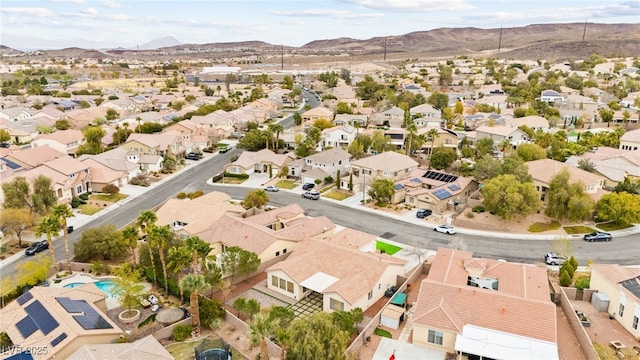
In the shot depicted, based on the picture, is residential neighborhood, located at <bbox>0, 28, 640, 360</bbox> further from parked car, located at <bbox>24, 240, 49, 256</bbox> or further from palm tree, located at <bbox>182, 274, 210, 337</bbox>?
parked car, located at <bbox>24, 240, 49, 256</bbox>

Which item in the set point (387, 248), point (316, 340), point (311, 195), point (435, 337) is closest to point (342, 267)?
point (435, 337)

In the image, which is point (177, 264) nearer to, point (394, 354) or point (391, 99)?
point (394, 354)

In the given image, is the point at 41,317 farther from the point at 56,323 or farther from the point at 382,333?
the point at 382,333

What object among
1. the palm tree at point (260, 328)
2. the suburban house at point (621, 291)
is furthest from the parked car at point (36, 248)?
the suburban house at point (621, 291)

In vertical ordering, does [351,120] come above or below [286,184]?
above

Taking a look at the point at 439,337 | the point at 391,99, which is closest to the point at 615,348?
the point at 439,337

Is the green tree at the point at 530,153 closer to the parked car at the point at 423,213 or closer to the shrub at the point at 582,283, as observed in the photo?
the parked car at the point at 423,213
